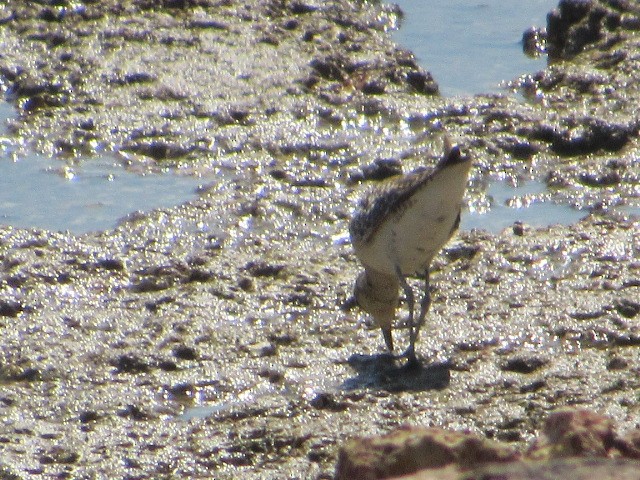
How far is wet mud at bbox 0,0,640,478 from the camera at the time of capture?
5.48 m

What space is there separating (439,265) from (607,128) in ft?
6.99

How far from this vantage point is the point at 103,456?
16.9 feet

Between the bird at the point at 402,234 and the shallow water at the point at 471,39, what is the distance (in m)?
3.55

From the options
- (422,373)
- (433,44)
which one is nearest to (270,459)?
(422,373)

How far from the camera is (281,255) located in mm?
7211

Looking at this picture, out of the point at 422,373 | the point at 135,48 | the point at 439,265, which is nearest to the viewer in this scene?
the point at 422,373

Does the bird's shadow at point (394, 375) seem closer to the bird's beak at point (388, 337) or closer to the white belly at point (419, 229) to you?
the bird's beak at point (388, 337)

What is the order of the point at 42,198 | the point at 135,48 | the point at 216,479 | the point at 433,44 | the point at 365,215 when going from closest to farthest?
the point at 216,479, the point at 365,215, the point at 42,198, the point at 135,48, the point at 433,44

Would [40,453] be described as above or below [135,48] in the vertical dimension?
below

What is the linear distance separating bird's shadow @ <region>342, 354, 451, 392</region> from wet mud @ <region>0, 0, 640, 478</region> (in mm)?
13

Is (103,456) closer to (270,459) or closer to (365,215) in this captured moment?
(270,459)

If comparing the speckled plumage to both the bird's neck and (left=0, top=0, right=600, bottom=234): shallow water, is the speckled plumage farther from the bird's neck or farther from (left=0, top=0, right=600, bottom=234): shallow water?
(left=0, top=0, right=600, bottom=234): shallow water

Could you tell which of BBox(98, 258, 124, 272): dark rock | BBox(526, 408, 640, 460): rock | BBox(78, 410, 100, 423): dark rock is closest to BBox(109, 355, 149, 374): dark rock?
BBox(78, 410, 100, 423): dark rock

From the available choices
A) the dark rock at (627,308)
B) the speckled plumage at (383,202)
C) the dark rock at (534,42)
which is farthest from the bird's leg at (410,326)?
the dark rock at (534,42)
